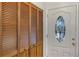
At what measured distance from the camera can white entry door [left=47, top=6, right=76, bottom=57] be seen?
1863mm

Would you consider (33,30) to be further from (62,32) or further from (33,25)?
(62,32)

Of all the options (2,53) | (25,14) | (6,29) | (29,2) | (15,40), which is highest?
(29,2)

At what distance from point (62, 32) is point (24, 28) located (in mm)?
422

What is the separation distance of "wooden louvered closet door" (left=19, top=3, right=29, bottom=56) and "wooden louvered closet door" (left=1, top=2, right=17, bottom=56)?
0.07 meters

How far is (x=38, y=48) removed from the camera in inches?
74.2

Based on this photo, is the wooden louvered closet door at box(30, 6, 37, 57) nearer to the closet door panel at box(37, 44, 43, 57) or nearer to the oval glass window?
the closet door panel at box(37, 44, 43, 57)

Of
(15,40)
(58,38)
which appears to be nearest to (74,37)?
(58,38)

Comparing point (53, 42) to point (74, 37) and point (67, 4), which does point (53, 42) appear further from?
point (67, 4)

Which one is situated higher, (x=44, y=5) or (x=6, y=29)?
(x=44, y=5)

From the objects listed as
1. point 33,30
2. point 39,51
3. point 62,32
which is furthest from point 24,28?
point 62,32

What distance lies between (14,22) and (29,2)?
28 centimetres

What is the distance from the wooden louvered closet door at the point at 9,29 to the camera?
1.81 m

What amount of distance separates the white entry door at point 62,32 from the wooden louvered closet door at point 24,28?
0.24 metres

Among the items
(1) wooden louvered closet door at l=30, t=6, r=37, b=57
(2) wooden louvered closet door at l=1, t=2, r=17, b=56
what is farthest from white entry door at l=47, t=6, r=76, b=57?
(2) wooden louvered closet door at l=1, t=2, r=17, b=56
